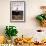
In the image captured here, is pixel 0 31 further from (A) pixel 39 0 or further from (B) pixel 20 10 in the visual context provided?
(A) pixel 39 0

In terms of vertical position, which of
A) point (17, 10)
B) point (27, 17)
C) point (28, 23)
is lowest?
point (28, 23)

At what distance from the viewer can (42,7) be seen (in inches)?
135

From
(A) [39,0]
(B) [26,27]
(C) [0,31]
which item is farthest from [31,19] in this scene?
(C) [0,31]

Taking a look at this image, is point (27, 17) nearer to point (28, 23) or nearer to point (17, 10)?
point (28, 23)

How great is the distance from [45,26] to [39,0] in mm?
533

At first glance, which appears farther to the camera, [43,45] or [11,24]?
[11,24]

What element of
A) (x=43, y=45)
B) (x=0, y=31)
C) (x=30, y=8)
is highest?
(x=30, y=8)

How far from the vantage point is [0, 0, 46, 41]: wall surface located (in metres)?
3.42

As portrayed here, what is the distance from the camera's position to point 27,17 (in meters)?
3.43

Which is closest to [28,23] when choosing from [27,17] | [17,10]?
[27,17]

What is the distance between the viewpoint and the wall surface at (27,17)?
3.42 meters

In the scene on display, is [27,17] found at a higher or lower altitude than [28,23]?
higher

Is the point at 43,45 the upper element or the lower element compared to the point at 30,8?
lower

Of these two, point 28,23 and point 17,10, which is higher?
point 17,10
